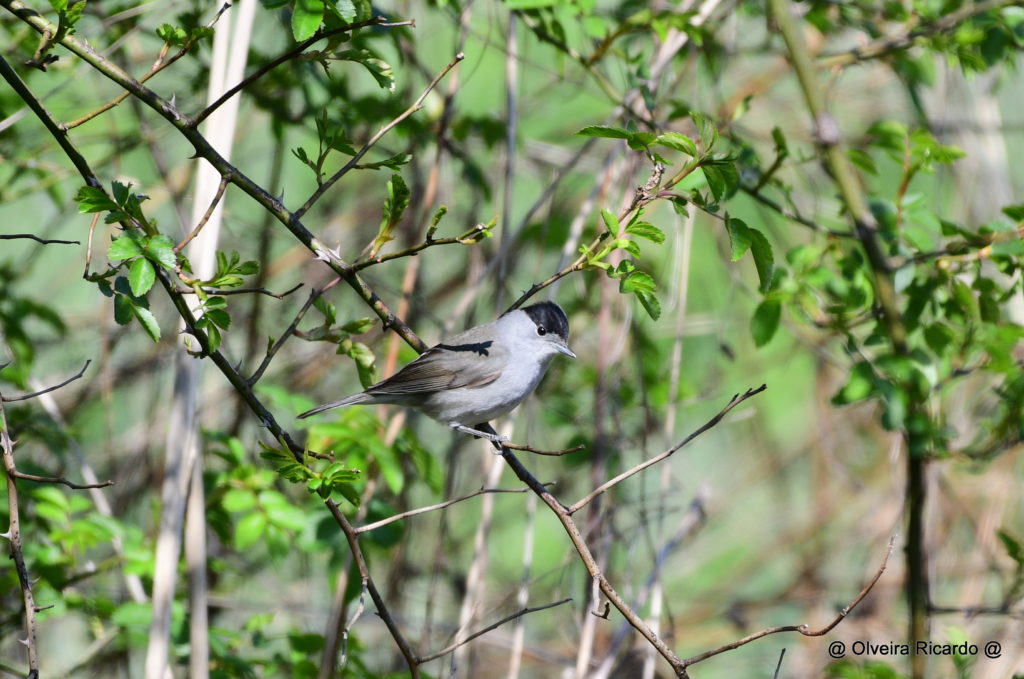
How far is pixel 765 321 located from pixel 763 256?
806 millimetres

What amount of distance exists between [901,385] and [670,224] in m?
1.55

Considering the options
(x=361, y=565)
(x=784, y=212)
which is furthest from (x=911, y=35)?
(x=361, y=565)

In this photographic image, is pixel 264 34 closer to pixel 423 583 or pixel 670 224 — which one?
pixel 670 224

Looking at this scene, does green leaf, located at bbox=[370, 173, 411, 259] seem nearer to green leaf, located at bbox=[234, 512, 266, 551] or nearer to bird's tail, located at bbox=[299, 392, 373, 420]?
bird's tail, located at bbox=[299, 392, 373, 420]

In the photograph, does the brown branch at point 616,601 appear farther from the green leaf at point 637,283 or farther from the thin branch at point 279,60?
the thin branch at point 279,60

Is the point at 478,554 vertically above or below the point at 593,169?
below

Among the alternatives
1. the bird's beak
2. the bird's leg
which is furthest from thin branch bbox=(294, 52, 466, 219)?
the bird's beak

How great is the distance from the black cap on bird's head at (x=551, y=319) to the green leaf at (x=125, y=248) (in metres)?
1.78

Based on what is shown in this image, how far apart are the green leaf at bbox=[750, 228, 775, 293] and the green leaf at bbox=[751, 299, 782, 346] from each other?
2.52ft

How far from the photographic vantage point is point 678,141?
1774mm

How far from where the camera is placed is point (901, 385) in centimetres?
274

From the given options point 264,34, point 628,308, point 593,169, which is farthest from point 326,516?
point 264,34

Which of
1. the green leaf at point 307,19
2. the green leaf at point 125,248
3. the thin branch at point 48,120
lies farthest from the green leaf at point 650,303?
the thin branch at point 48,120

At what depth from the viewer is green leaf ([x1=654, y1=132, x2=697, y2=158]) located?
5.78 feet
